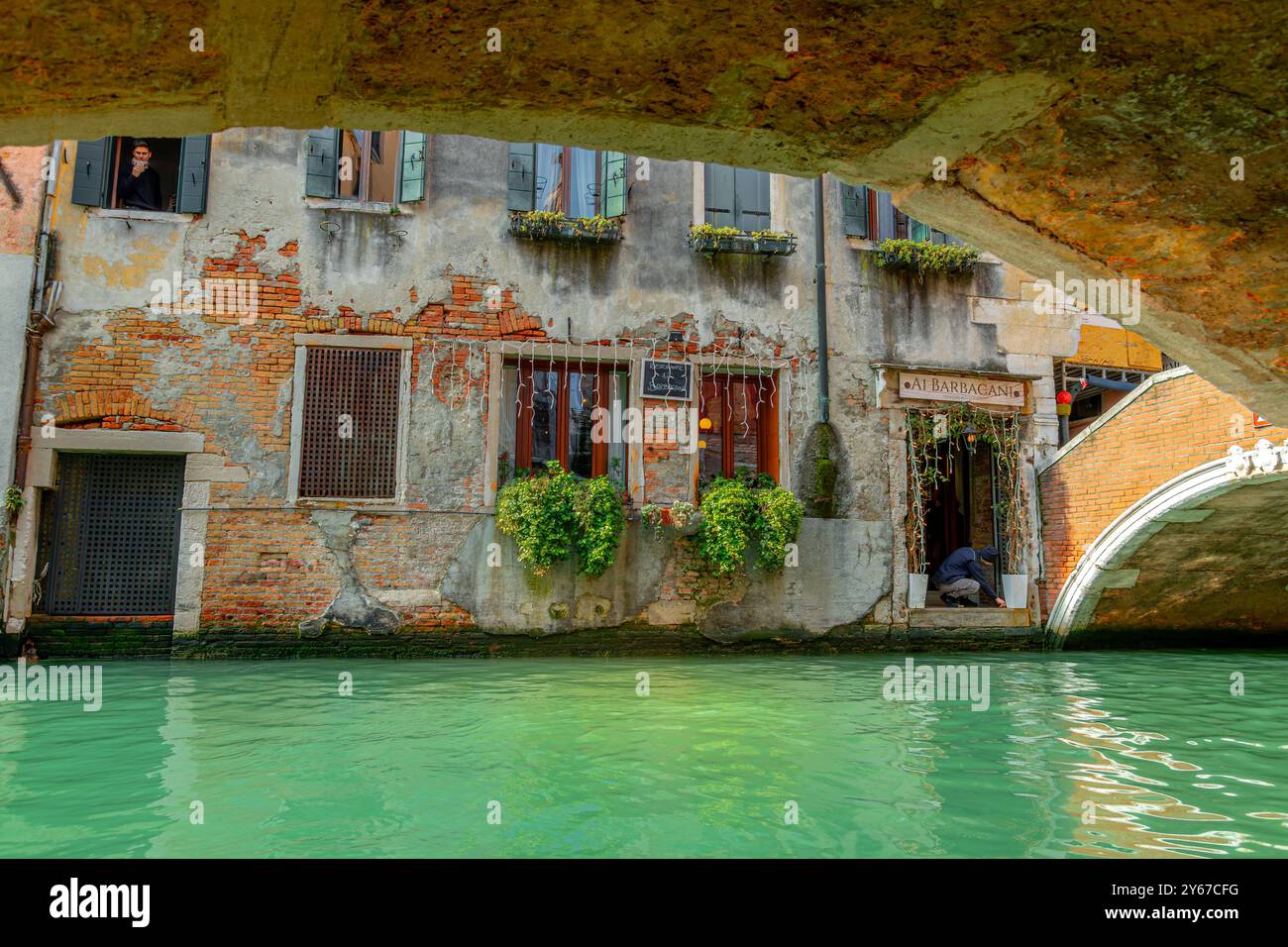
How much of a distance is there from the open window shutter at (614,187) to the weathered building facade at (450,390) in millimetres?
26

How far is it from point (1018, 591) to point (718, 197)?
5234mm

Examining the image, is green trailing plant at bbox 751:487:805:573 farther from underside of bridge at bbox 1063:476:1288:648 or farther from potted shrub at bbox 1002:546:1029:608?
underside of bridge at bbox 1063:476:1288:648

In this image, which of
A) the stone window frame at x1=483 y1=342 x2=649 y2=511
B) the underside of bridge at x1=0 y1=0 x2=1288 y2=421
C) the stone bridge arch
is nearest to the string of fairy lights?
the stone window frame at x1=483 y1=342 x2=649 y2=511

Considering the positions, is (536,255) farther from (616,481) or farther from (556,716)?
(556,716)

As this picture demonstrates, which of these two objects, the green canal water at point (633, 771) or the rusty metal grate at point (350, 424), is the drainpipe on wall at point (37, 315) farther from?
the green canal water at point (633, 771)

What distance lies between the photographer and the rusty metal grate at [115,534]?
25.1 ft

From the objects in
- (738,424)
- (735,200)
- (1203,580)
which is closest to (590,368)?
(738,424)

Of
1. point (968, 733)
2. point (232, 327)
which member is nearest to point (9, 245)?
point (232, 327)

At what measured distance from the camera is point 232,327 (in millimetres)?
8031

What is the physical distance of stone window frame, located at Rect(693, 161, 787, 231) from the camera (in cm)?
905

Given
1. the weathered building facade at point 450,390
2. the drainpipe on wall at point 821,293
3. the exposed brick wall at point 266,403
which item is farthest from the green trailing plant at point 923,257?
the exposed brick wall at point 266,403
